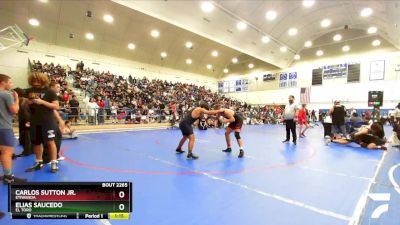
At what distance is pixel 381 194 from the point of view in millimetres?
3221

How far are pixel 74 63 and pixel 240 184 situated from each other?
70.4 ft

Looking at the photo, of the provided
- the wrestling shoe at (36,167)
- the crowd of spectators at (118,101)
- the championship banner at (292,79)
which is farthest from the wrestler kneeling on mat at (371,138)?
the championship banner at (292,79)

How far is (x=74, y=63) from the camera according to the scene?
20547 millimetres

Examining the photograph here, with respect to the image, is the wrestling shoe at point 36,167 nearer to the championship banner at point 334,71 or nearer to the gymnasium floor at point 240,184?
the gymnasium floor at point 240,184

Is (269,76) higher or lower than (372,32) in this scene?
lower

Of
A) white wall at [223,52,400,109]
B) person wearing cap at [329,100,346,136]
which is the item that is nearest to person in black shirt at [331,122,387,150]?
person wearing cap at [329,100,346,136]

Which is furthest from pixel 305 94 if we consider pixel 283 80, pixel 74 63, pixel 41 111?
pixel 41 111

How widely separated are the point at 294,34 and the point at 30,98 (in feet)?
74.4

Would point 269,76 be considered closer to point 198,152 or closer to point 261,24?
point 261,24

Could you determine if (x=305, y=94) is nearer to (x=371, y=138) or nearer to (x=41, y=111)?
(x=371, y=138)

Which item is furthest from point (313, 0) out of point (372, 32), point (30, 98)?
point (30, 98)
